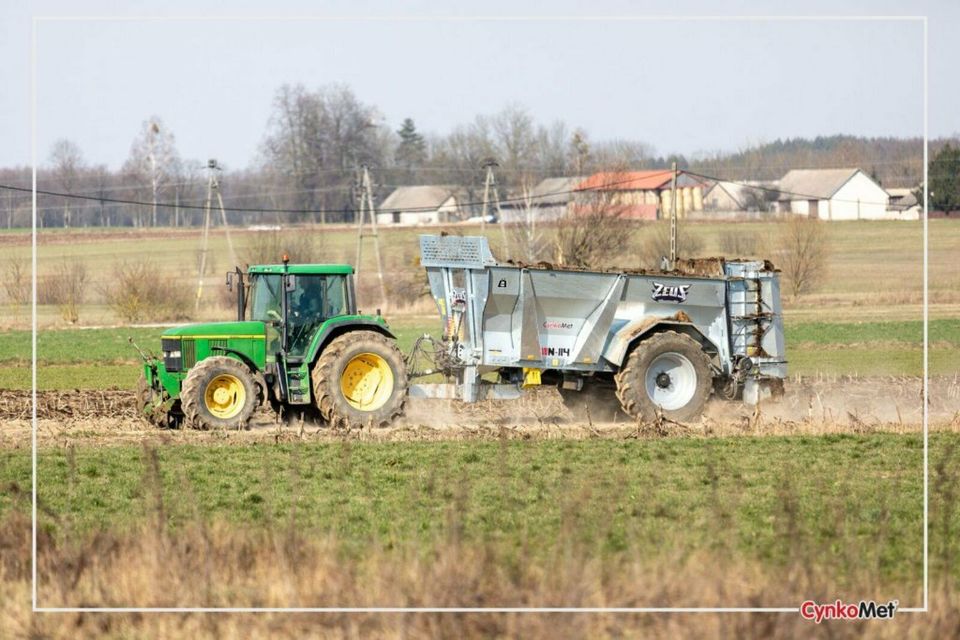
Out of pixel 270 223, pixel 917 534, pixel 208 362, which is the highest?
pixel 270 223

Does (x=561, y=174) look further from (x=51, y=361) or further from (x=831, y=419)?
(x=831, y=419)

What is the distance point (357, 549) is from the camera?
8.19 m

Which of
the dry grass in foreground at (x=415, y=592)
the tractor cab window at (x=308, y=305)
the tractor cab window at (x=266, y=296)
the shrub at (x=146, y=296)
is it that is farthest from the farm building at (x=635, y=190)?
the dry grass in foreground at (x=415, y=592)

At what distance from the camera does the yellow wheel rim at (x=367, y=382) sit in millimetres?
16734

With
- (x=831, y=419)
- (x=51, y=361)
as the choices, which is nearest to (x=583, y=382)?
(x=831, y=419)

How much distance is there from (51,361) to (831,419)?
18.4 m

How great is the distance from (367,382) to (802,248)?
30494 millimetres

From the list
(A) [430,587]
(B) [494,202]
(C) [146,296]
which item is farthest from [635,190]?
(A) [430,587]

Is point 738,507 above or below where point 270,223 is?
below

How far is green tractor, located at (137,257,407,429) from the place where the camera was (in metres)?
16.3

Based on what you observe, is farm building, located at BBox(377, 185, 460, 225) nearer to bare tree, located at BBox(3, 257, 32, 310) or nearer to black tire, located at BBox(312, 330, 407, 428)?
bare tree, located at BBox(3, 257, 32, 310)

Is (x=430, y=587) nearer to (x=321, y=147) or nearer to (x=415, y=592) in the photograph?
(x=415, y=592)

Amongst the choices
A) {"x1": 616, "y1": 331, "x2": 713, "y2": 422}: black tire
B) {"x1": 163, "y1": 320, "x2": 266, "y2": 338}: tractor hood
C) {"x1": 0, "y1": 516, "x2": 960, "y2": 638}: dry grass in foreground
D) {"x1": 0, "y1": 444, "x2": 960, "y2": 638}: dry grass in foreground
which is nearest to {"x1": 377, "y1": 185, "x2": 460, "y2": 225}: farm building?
{"x1": 616, "y1": 331, "x2": 713, "y2": 422}: black tire

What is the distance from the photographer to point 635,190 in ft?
141
